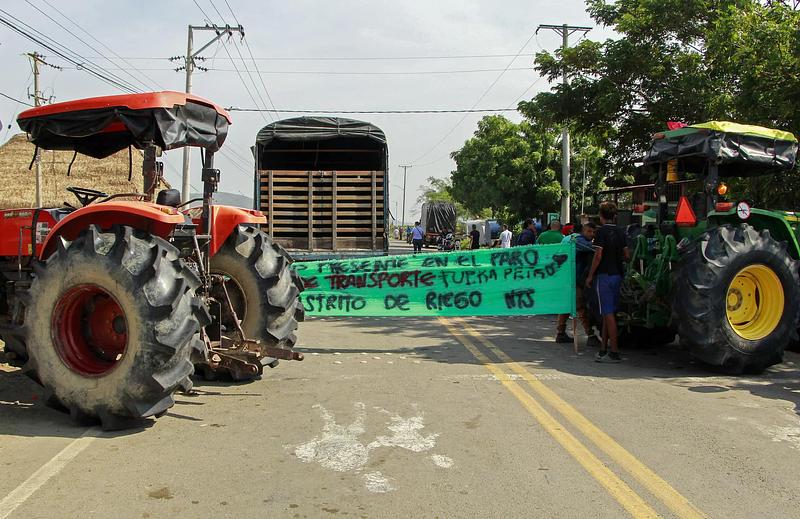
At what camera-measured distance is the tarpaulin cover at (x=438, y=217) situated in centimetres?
5006

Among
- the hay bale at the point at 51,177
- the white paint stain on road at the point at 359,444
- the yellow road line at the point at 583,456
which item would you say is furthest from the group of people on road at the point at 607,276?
the hay bale at the point at 51,177

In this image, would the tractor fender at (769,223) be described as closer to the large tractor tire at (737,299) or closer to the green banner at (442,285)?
the large tractor tire at (737,299)

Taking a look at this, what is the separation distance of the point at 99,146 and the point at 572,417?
18.4 feet

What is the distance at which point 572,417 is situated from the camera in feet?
19.7

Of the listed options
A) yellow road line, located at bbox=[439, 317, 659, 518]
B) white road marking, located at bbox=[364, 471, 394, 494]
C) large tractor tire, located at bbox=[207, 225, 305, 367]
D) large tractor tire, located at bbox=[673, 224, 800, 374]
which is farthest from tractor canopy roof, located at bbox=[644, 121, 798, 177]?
white road marking, located at bbox=[364, 471, 394, 494]

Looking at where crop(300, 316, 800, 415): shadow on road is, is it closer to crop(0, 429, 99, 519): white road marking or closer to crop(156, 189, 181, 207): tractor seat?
crop(156, 189, 181, 207): tractor seat

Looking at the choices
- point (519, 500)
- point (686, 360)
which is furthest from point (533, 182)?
point (519, 500)

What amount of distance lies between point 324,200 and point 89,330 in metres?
8.32

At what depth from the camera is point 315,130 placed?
14.3 metres

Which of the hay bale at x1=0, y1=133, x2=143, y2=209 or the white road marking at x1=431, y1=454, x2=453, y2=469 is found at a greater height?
the hay bale at x1=0, y1=133, x2=143, y2=209

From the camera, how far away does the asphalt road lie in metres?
4.12

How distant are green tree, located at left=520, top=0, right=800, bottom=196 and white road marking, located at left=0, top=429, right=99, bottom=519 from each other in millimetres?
11169

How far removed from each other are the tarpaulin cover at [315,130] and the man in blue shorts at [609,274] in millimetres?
6585

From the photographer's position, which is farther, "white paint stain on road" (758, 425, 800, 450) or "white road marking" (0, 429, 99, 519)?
"white paint stain on road" (758, 425, 800, 450)
